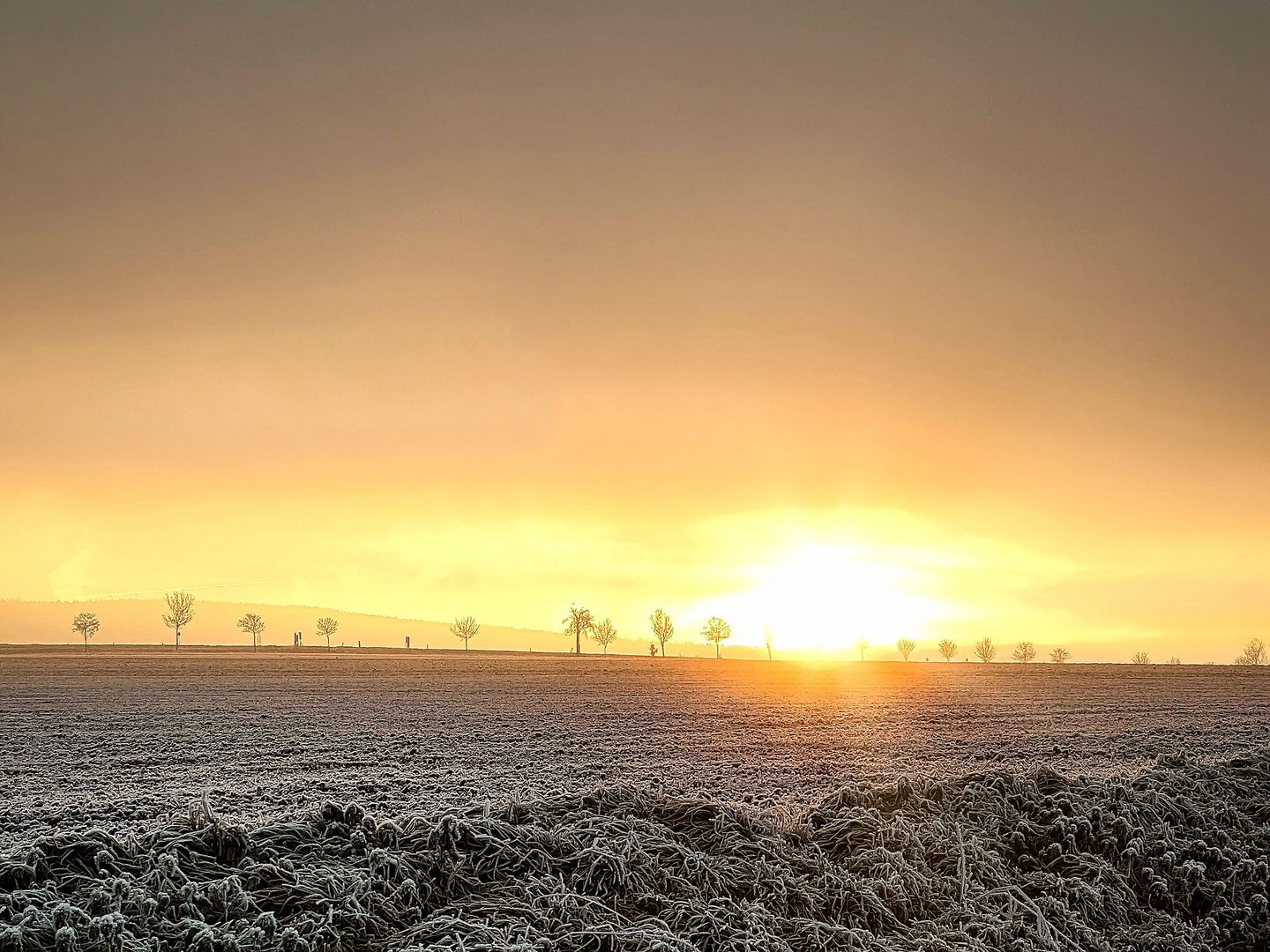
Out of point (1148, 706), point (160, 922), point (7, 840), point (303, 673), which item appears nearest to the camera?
point (160, 922)

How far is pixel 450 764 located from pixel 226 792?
4.44 meters

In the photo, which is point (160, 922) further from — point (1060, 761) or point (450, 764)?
point (1060, 761)

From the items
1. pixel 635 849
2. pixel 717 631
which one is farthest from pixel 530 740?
pixel 717 631

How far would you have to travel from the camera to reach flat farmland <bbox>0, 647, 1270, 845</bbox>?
12.2m

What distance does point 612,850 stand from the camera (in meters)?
8.24

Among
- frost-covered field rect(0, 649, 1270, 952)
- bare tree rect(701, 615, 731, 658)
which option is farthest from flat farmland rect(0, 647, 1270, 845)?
bare tree rect(701, 615, 731, 658)

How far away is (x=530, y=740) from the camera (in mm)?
19781

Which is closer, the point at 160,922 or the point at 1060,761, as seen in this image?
the point at 160,922

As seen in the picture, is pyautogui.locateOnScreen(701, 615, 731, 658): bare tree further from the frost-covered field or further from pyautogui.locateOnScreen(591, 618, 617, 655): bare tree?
the frost-covered field

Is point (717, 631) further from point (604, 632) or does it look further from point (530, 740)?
point (530, 740)

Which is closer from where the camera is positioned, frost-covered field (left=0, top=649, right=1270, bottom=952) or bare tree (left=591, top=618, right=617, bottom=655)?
frost-covered field (left=0, top=649, right=1270, bottom=952)

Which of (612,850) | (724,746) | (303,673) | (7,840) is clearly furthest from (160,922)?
(303,673)

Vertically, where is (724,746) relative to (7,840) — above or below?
below

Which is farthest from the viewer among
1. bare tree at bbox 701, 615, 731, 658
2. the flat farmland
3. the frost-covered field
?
bare tree at bbox 701, 615, 731, 658
